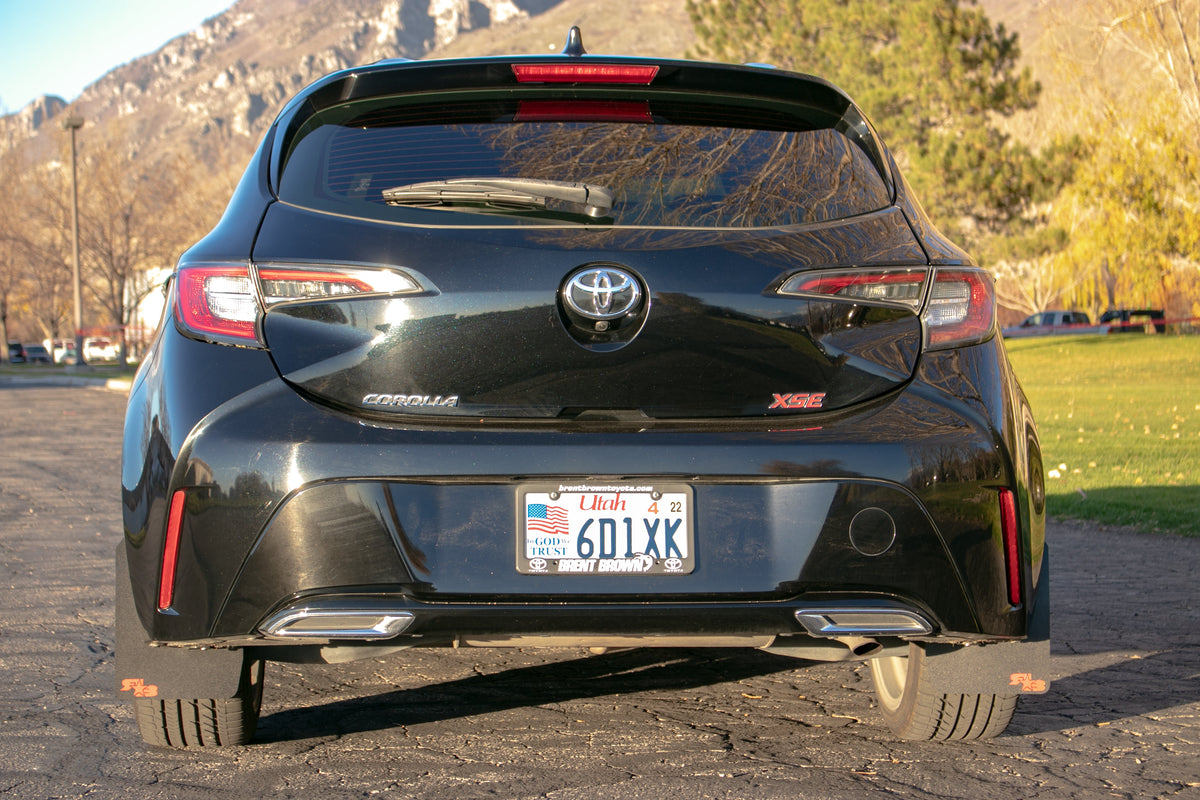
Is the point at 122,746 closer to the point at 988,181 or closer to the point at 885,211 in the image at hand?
the point at 885,211

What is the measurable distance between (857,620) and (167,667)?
1576 millimetres

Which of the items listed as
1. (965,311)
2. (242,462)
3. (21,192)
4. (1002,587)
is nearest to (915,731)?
(1002,587)

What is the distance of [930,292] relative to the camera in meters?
2.72

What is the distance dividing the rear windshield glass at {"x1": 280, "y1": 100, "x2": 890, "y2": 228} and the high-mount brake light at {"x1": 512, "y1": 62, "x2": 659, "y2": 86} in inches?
2.3

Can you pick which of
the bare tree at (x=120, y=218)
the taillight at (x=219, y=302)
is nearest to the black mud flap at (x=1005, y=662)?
the taillight at (x=219, y=302)

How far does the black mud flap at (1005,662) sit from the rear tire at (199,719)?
1.73 m

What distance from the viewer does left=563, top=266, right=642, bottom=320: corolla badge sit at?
2557 mm

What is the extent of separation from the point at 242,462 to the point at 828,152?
5.05 feet

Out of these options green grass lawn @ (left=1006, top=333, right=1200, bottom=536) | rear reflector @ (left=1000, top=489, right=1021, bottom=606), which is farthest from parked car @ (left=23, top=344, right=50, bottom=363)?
rear reflector @ (left=1000, top=489, right=1021, bottom=606)

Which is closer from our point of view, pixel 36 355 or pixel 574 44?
pixel 574 44

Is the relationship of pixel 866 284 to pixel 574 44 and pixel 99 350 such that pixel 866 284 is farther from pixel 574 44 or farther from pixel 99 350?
pixel 99 350

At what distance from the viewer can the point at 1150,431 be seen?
1377 centimetres

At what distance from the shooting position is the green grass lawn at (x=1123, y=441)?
822 cm

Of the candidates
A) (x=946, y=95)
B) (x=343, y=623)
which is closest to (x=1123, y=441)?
(x=343, y=623)
